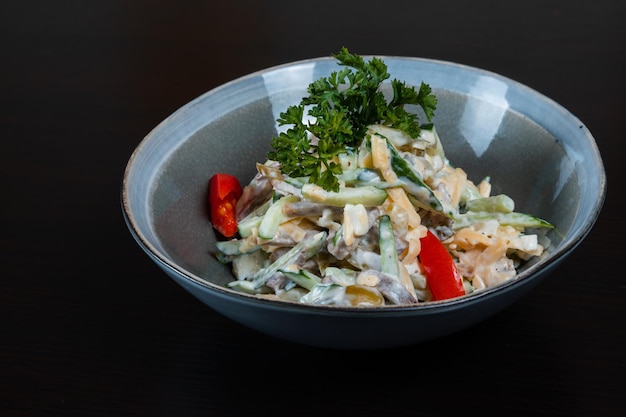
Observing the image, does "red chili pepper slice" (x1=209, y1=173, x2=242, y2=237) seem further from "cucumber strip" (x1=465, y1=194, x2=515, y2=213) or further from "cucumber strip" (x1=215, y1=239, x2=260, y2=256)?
"cucumber strip" (x1=465, y1=194, x2=515, y2=213)

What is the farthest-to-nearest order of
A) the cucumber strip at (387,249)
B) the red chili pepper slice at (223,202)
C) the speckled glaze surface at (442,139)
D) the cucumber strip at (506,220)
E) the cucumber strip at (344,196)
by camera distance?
the red chili pepper slice at (223,202) → the cucumber strip at (506,220) → the cucumber strip at (344,196) → the cucumber strip at (387,249) → the speckled glaze surface at (442,139)

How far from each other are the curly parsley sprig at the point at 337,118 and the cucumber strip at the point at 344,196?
0.02m

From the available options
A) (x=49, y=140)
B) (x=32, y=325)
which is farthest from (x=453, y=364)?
(x=49, y=140)

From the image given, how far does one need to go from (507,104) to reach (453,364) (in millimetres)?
794

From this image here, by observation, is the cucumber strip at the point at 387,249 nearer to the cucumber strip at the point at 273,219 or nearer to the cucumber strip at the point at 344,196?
the cucumber strip at the point at 344,196

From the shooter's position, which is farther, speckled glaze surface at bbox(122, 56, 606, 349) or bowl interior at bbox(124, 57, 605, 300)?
bowl interior at bbox(124, 57, 605, 300)

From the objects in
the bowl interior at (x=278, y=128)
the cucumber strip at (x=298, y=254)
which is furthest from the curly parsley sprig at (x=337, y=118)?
the bowl interior at (x=278, y=128)

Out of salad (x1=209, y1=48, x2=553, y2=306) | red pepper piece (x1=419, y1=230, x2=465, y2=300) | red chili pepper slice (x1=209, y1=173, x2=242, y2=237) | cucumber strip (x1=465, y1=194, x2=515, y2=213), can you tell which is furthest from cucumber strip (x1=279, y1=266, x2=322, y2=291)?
cucumber strip (x1=465, y1=194, x2=515, y2=213)

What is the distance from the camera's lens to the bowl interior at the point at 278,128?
1.84 m

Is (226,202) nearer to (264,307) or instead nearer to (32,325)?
(32,325)

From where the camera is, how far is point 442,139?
2252 mm

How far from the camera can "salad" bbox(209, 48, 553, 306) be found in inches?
66.3

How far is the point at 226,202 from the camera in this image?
2043 mm

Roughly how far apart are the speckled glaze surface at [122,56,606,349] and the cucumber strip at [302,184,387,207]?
31cm
